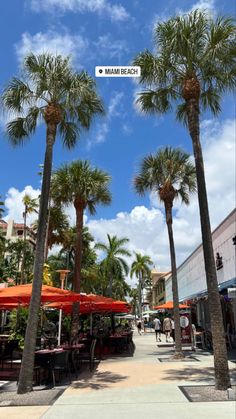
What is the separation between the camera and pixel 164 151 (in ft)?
63.1

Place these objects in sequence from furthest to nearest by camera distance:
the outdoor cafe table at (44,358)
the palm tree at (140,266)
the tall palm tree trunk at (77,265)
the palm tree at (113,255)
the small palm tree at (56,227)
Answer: the palm tree at (140,266) < the palm tree at (113,255) < the small palm tree at (56,227) < the tall palm tree trunk at (77,265) < the outdoor cafe table at (44,358)

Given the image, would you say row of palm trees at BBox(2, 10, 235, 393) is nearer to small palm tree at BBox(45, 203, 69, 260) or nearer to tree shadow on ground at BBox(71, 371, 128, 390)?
tree shadow on ground at BBox(71, 371, 128, 390)

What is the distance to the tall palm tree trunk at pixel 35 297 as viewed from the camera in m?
9.48

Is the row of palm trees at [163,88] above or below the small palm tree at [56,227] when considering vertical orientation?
below

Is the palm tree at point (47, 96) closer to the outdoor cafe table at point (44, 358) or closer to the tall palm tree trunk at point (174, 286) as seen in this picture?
the outdoor cafe table at point (44, 358)

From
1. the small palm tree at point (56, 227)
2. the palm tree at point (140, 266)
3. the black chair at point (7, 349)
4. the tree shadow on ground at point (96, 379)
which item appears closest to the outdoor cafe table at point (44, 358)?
the tree shadow on ground at point (96, 379)

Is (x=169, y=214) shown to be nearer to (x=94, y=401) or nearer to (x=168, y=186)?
(x=168, y=186)

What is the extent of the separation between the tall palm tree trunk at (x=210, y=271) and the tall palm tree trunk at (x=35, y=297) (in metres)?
3.91

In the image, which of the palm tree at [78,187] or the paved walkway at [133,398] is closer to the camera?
the paved walkway at [133,398]

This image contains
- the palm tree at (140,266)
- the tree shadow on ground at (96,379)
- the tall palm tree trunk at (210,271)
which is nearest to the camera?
the tall palm tree trunk at (210,271)

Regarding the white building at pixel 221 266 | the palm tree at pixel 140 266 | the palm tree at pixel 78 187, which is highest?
the palm tree at pixel 140 266

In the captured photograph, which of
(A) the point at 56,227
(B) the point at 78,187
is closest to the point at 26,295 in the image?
(B) the point at 78,187

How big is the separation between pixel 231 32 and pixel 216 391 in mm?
8750

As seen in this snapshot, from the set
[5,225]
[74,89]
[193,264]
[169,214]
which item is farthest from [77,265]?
[5,225]
